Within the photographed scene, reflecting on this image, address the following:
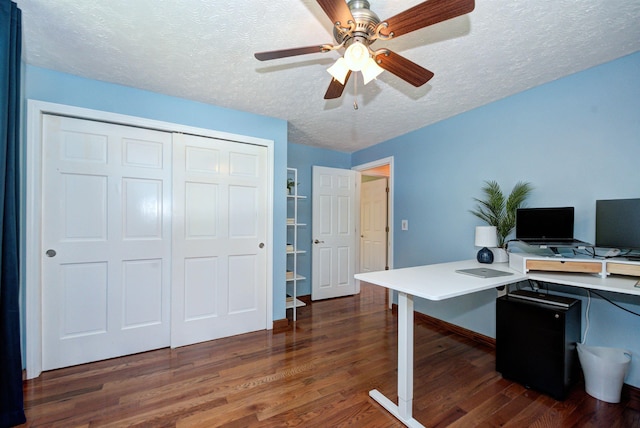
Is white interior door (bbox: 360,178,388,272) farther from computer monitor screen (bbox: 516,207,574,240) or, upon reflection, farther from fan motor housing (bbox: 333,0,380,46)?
fan motor housing (bbox: 333,0,380,46)

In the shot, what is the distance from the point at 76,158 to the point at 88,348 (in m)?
1.60

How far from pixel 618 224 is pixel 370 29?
2061 millimetres

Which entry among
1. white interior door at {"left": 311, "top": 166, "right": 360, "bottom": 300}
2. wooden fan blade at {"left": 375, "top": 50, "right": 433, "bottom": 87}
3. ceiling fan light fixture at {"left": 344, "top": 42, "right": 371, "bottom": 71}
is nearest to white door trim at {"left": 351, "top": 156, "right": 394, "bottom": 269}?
white interior door at {"left": 311, "top": 166, "right": 360, "bottom": 300}

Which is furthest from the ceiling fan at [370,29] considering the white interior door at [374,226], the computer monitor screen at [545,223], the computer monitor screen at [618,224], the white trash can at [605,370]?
the white interior door at [374,226]

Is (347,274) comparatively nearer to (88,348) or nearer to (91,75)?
(88,348)

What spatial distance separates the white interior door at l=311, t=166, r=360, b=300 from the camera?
3.93 meters

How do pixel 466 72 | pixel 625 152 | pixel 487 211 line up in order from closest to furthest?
pixel 625 152 → pixel 466 72 → pixel 487 211

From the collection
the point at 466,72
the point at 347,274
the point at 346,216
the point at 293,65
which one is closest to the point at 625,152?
the point at 466,72

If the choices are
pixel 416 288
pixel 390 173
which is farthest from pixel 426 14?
pixel 390 173

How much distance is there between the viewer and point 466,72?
2018 millimetres

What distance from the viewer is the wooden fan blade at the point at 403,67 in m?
1.35

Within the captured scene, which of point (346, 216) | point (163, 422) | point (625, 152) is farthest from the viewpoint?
point (346, 216)

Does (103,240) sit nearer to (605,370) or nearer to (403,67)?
(403,67)

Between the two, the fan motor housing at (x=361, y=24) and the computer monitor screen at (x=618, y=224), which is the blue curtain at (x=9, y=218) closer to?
the fan motor housing at (x=361, y=24)
